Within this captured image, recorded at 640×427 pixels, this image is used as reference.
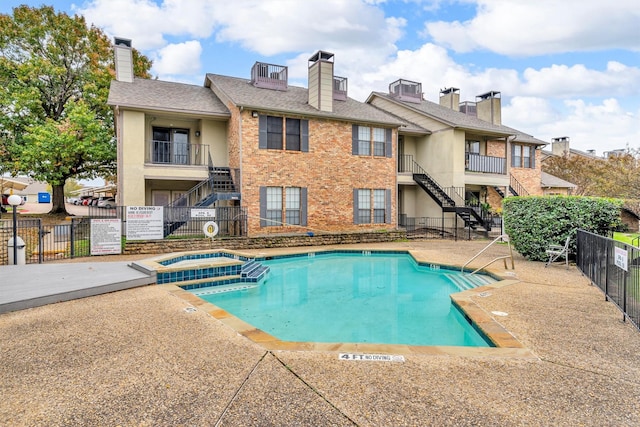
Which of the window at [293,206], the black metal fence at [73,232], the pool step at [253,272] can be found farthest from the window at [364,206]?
the pool step at [253,272]

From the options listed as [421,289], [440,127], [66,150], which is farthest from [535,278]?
[66,150]

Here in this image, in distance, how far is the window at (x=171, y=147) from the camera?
16.4 m

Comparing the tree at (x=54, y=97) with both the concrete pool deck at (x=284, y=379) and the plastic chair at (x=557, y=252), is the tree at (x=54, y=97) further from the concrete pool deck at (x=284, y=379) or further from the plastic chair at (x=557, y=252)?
the plastic chair at (x=557, y=252)

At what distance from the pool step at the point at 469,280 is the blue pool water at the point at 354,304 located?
7.1 inches

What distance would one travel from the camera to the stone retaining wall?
12047mm

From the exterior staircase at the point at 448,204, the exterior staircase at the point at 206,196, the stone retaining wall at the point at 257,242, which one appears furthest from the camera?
the exterior staircase at the point at 448,204

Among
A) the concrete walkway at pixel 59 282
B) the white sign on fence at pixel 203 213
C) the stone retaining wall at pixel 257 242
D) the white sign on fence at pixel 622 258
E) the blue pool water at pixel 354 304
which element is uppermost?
the white sign on fence at pixel 203 213

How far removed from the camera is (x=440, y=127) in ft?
64.8

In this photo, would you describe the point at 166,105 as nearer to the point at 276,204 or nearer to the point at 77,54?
the point at 276,204

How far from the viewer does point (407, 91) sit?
77.0 feet

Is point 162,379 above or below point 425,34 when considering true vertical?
below

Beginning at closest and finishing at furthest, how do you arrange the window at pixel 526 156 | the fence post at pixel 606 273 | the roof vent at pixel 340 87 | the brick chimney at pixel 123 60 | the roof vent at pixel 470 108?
1. the fence post at pixel 606 273
2. the brick chimney at pixel 123 60
3. the roof vent at pixel 340 87
4. the window at pixel 526 156
5. the roof vent at pixel 470 108

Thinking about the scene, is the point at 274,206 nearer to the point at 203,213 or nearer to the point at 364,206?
the point at 203,213

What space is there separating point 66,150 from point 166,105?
8283 mm
